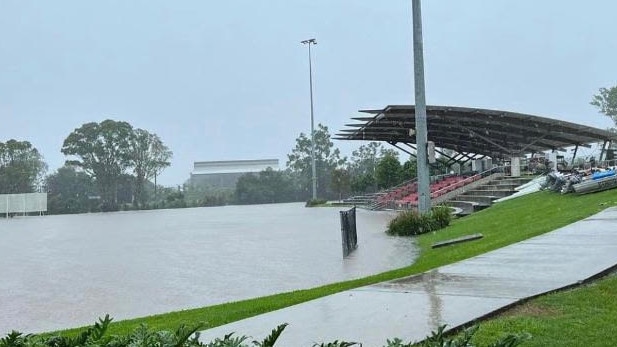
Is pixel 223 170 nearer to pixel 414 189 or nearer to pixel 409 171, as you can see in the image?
pixel 409 171

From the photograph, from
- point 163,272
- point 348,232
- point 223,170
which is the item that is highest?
point 223,170

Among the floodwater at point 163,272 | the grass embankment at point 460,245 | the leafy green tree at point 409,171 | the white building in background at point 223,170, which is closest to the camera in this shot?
the grass embankment at point 460,245

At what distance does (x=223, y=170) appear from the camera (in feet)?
434

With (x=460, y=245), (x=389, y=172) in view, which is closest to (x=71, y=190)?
(x=389, y=172)

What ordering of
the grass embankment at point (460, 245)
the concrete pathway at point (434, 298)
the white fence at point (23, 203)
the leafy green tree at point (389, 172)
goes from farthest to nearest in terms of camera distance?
the white fence at point (23, 203) < the leafy green tree at point (389, 172) < the grass embankment at point (460, 245) < the concrete pathway at point (434, 298)

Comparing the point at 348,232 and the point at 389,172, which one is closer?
the point at 348,232

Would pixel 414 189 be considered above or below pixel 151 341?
above

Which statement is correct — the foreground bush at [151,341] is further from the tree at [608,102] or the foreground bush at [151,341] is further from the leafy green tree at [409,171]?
the tree at [608,102]

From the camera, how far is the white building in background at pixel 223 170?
125m

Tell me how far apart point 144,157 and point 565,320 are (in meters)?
87.3

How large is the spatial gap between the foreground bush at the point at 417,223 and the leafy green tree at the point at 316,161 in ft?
233

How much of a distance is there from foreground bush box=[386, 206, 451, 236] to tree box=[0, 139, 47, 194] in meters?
73.3

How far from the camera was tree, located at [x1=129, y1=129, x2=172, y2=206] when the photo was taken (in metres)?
86.4

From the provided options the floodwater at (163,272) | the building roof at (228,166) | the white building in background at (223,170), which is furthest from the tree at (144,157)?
the floodwater at (163,272)
